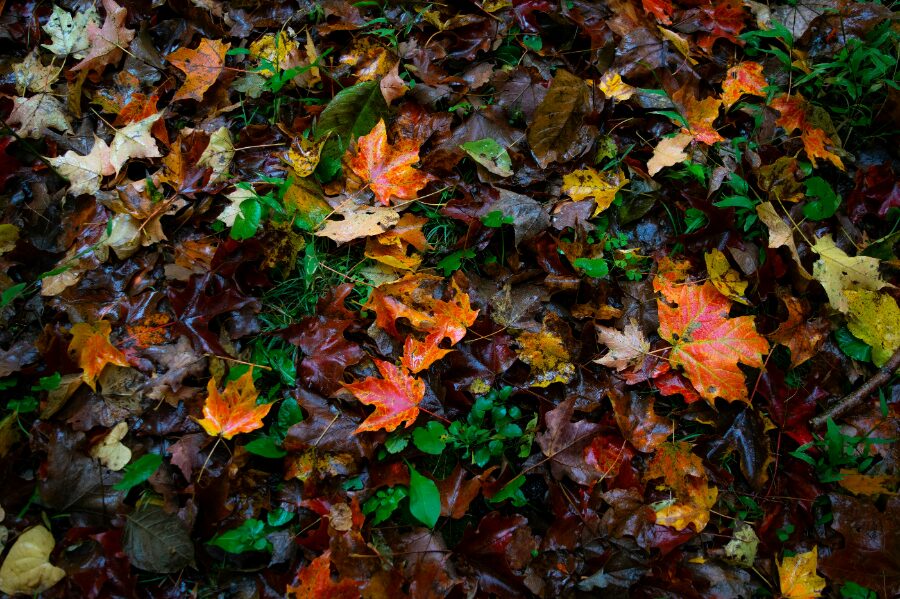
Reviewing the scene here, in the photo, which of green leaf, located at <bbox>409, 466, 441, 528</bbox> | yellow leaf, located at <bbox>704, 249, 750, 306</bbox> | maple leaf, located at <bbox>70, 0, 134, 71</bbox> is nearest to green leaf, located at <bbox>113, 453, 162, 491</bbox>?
green leaf, located at <bbox>409, 466, 441, 528</bbox>

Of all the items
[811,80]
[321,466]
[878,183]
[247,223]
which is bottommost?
[321,466]

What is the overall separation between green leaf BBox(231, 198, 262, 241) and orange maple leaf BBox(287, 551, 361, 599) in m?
1.16

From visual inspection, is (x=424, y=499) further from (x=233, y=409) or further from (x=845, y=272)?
(x=845, y=272)

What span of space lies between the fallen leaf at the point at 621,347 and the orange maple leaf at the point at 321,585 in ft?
3.84

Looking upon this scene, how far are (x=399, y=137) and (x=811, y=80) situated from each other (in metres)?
1.95

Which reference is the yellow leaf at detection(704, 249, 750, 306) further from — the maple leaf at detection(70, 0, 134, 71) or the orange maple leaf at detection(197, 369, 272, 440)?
the maple leaf at detection(70, 0, 134, 71)

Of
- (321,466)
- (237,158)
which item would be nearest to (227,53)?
(237,158)

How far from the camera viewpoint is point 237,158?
2326mm

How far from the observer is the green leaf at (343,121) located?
7.35 ft

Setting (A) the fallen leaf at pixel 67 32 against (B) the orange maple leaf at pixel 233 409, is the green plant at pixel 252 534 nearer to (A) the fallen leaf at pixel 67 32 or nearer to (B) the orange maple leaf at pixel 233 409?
(B) the orange maple leaf at pixel 233 409

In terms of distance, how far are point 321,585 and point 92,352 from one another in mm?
1160

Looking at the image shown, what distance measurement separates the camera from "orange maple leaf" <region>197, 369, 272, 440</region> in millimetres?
1893

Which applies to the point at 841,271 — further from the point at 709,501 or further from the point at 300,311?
the point at 300,311

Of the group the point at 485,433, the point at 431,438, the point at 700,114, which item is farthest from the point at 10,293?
the point at 700,114
